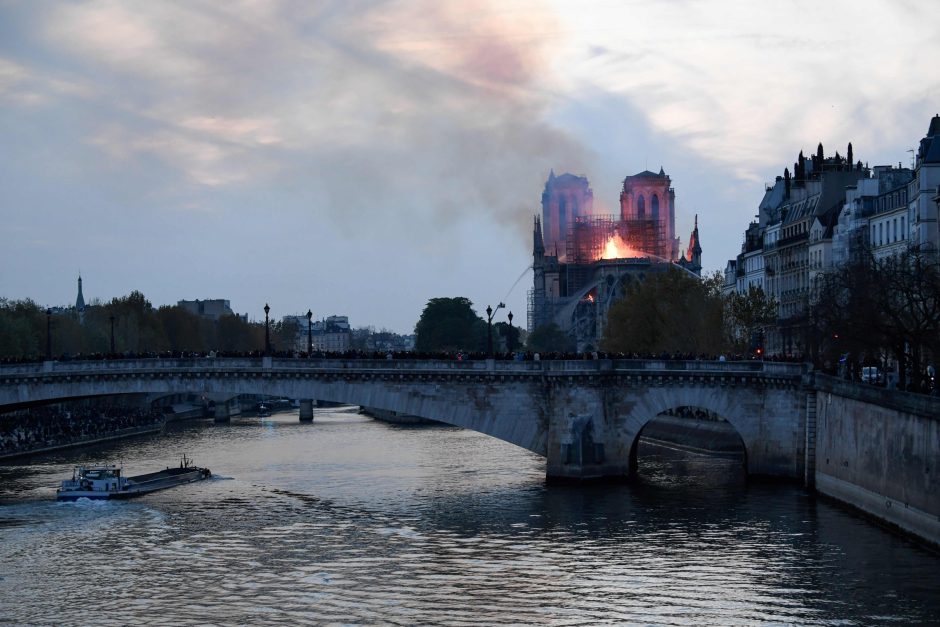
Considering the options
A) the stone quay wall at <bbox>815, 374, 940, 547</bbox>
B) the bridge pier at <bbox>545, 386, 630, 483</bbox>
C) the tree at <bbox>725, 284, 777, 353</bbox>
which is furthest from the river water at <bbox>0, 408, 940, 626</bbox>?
the tree at <bbox>725, 284, 777, 353</bbox>

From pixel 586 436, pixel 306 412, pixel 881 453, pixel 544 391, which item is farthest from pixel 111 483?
pixel 306 412

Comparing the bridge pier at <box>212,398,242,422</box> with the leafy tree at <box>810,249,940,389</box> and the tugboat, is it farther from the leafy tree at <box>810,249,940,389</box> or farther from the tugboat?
the leafy tree at <box>810,249,940,389</box>

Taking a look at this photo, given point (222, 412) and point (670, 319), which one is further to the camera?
point (222, 412)

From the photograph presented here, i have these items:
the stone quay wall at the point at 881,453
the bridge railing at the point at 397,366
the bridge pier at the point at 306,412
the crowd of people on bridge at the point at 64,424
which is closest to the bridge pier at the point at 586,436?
the bridge railing at the point at 397,366

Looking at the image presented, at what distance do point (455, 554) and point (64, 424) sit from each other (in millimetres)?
66506

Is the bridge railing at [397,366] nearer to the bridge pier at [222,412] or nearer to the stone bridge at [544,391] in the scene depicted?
the stone bridge at [544,391]

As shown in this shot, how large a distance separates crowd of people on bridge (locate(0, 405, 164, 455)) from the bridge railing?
20.9 metres

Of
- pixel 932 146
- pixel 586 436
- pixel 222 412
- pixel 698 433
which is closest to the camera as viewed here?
pixel 586 436

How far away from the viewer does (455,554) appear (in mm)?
54094

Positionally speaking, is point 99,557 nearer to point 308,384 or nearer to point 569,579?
point 569,579

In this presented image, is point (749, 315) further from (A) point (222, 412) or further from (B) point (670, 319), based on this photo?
(A) point (222, 412)

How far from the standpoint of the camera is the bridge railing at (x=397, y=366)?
74312 mm

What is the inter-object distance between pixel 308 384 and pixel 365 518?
15440 mm

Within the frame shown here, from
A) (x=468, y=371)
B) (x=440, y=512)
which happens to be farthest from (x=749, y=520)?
(x=468, y=371)
